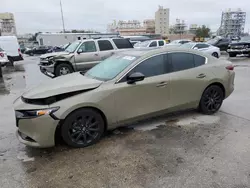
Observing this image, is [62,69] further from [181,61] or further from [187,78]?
[187,78]

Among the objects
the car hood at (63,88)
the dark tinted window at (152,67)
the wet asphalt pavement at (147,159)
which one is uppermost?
the dark tinted window at (152,67)

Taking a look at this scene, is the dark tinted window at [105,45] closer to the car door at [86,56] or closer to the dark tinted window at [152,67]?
the car door at [86,56]

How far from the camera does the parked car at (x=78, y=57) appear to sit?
9305 mm

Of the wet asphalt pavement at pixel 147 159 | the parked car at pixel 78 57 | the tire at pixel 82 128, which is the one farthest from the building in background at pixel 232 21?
the tire at pixel 82 128

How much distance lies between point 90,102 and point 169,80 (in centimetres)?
159

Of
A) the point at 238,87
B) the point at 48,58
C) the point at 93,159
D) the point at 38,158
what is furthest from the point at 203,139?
the point at 48,58

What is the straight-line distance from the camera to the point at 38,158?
321 cm

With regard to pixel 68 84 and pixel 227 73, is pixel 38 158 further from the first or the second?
pixel 227 73

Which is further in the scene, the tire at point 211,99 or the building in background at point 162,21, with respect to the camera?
the building in background at point 162,21

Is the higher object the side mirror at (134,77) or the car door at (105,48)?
the car door at (105,48)

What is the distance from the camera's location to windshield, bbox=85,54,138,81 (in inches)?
149

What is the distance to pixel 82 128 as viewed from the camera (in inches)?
133

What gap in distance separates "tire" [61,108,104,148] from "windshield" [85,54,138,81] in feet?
2.37

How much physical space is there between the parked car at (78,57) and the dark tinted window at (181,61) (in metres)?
6.00
